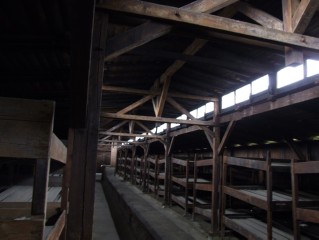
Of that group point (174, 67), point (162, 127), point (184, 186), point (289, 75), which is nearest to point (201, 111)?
point (184, 186)

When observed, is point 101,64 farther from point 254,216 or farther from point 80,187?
point 254,216

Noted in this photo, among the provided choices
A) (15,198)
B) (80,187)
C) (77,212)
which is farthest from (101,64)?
(15,198)

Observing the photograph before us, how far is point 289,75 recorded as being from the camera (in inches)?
214

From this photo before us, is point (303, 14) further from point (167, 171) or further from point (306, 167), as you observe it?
point (167, 171)

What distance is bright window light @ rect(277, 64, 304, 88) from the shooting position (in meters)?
5.18

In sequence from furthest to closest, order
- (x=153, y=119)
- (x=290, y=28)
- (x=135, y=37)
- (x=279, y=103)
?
(x=153, y=119) → (x=279, y=103) → (x=290, y=28) → (x=135, y=37)

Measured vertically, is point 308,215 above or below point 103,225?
above

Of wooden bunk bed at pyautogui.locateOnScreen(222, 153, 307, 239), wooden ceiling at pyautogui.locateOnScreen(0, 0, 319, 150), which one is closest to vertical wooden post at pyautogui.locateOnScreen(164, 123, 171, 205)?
wooden bunk bed at pyautogui.locateOnScreen(222, 153, 307, 239)

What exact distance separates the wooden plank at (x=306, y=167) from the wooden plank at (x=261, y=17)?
7.30 ft

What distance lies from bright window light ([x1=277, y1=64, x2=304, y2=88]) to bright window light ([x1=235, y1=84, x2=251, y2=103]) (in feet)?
3.46

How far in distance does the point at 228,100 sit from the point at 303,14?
4.48 metres

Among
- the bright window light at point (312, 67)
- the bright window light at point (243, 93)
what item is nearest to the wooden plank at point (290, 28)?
the bright window light at point (312, 67)

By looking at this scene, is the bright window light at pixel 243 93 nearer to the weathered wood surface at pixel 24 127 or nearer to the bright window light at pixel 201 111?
the bright window light at pixel 201 111

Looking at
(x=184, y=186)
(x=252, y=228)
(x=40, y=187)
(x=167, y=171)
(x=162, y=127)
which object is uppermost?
(x=162, y=127)
